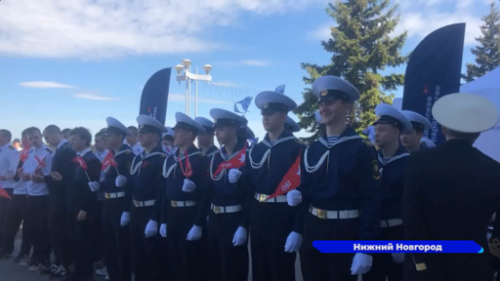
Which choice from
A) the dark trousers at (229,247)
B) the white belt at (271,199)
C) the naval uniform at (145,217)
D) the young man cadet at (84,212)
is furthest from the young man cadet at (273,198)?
the young man cadet at (84,212)

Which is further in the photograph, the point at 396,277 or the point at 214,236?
the point at 214,236

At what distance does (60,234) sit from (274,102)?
14.5 feet

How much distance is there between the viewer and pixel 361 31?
20703mm

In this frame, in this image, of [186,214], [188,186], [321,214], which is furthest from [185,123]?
[321,214]

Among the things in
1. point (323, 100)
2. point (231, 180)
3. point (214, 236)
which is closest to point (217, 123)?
point (231, 180)

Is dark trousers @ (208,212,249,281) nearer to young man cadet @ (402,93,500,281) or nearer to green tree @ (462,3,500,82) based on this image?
young man cadet @ (402,93,500,281)

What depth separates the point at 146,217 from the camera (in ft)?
17.4

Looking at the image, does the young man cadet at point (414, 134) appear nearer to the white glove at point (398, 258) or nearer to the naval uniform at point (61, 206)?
the white glove at point (398, 258)

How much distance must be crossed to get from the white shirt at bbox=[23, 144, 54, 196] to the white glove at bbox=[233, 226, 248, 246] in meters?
4.39

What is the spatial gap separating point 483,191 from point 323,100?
1403mm

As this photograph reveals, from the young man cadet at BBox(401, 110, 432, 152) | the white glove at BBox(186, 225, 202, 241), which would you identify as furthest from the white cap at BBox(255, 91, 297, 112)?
the white glove at BBox(186, 225, 202, 241)

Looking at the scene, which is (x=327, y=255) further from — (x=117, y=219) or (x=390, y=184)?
(x=117, y=219)

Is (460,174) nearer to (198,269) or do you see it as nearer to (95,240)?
(198,269)
